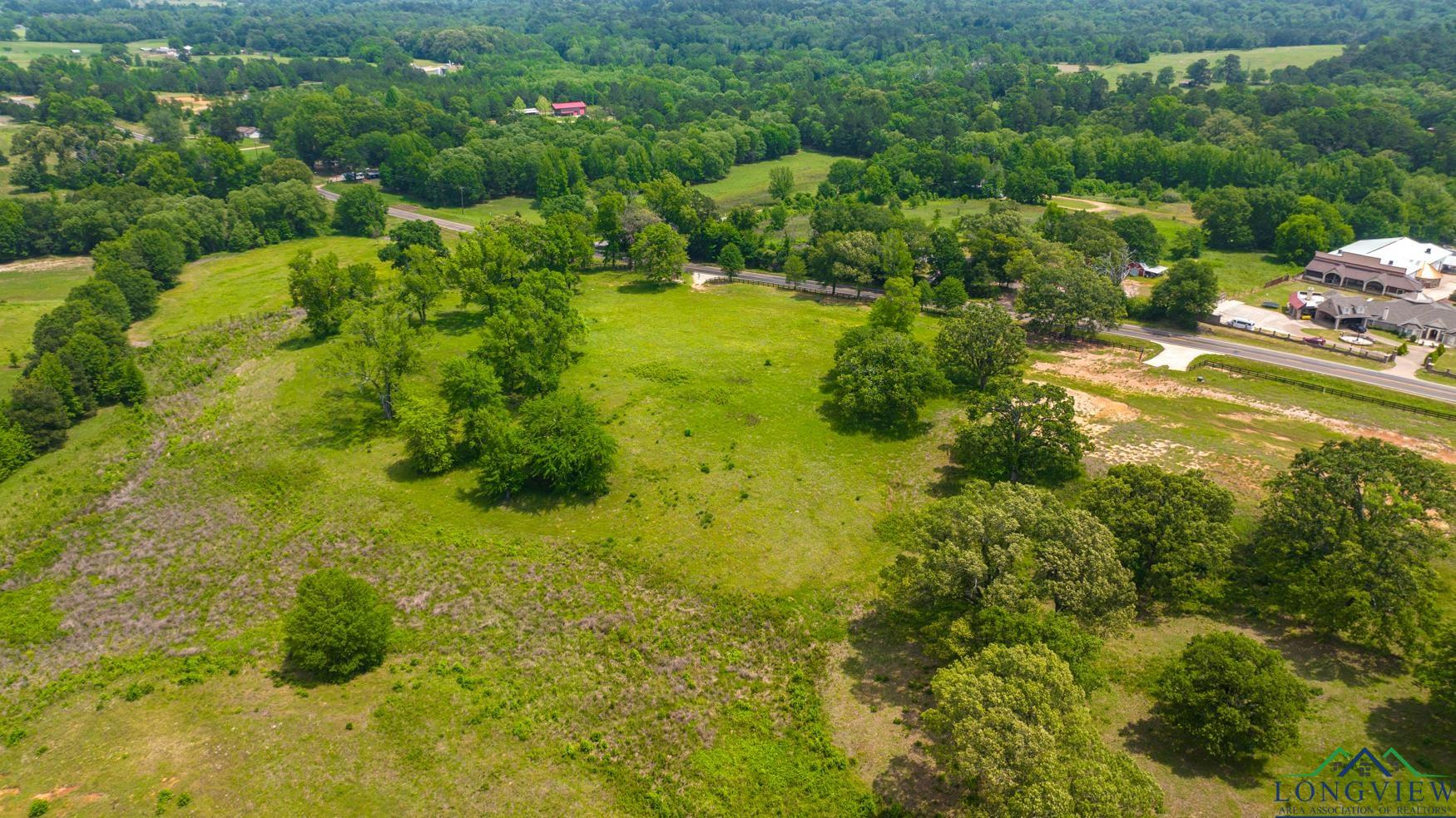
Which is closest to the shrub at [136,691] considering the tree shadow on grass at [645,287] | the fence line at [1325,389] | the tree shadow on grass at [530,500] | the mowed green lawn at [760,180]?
the tree shadow on grass at [530,500]

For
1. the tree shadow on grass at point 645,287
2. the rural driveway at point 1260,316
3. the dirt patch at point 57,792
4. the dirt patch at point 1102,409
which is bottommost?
the dirt patch at point 57,792

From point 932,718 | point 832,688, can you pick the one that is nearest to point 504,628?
point 832,688

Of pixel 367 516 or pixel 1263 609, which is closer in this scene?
pixel 1263 609

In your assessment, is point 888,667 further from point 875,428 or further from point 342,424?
point 342,424

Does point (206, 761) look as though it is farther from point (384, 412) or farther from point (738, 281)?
Result: point (738, 281)

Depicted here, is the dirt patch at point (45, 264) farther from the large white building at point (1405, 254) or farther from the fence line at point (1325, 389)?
the large white building at point (1405, 254)
